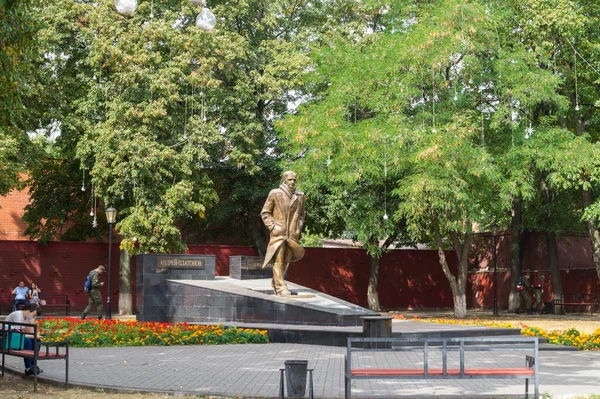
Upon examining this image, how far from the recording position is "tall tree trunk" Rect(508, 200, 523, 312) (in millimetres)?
37031

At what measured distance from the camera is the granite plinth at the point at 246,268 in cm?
2744

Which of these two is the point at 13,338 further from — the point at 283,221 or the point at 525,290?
the point at 525,290

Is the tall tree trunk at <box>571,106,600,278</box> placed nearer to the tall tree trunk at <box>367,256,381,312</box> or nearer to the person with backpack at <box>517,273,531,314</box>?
the person with backpack at <box>517,273,531,314</box>

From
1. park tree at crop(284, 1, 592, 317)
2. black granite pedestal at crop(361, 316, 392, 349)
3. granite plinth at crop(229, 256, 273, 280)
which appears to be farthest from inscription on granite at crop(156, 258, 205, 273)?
black granite pedestal at crop(361, 316, 392, 349)

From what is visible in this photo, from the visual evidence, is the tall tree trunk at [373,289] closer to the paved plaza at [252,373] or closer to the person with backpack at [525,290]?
the person with backpack at [525,290]

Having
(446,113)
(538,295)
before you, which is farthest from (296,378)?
(538,295)

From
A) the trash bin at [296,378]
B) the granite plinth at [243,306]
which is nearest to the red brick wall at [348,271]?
the granite plinth at [243,306]

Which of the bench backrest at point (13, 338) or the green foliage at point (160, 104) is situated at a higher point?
the green foliage at point (160, 104)

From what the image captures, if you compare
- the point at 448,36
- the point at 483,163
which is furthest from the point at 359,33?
the point at 483,163

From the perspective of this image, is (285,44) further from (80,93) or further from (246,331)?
(246,331)

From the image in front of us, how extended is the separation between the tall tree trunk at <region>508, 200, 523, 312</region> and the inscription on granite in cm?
1680

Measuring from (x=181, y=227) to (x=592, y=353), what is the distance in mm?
24893

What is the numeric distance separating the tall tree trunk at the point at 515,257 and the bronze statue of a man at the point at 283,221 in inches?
672

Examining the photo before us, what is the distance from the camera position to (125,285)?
3412cm
